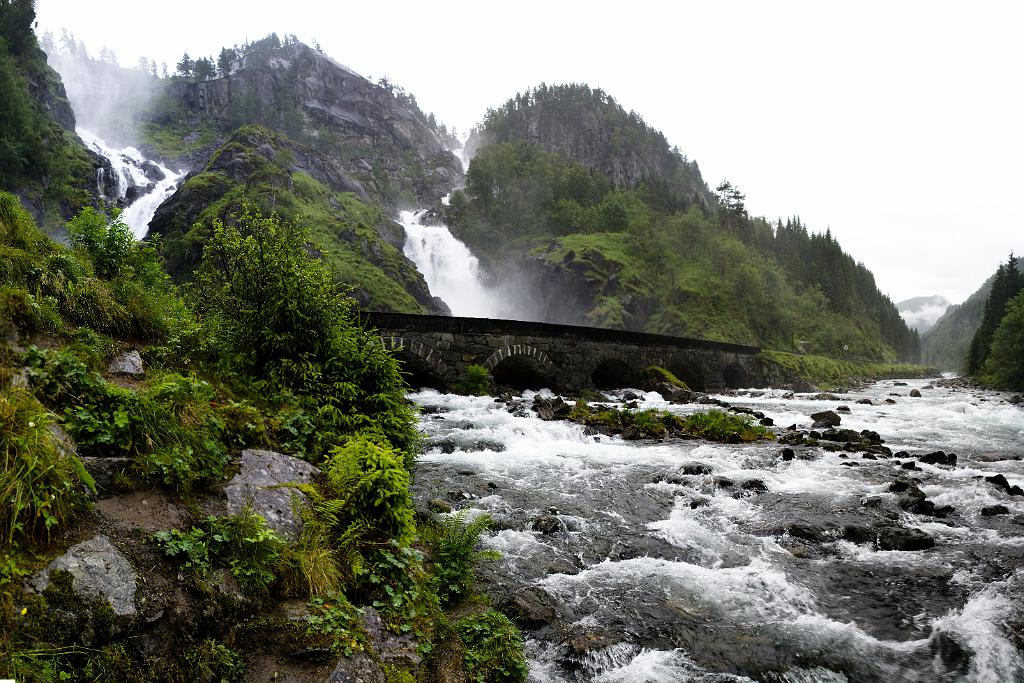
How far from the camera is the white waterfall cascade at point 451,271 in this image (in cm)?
7738

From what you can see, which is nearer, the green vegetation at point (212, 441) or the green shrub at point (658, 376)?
the green vegetation at point (212, 441)

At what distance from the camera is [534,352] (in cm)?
2905

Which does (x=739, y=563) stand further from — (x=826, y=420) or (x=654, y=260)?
(x=654, y=260)

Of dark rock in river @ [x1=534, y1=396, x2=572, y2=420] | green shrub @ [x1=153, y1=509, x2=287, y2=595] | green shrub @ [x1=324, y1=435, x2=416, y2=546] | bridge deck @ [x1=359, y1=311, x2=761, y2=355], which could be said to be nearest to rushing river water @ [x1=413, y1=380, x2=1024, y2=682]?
green shrub @ [x1=324, y1=435, x2=416, y2=546]

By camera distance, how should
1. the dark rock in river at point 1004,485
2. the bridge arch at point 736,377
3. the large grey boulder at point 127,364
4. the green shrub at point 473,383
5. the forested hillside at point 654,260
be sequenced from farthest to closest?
1. the forested hillside at point 654,260
2. the bridge arch at point 736,377
3. the green shrub at point 473,383
4. the dark rock in river at point 1004,485
5. the large grey boulder at point 127,364

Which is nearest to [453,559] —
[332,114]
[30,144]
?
[30,144]

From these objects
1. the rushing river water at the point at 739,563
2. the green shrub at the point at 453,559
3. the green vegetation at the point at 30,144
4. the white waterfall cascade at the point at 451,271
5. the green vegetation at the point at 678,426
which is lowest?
the rushing river water at the point at 739,563

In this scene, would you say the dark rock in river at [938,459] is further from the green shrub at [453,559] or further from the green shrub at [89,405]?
the green shrub at [89,405]

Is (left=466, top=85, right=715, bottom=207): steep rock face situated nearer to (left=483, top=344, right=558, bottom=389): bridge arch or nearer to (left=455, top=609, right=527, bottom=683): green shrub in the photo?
(left=483, top=344, right=558, bottom=389): bridge arch

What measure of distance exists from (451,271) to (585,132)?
118570 millimetres

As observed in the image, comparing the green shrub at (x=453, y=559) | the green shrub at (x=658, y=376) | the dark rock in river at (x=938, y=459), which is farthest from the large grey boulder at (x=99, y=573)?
the green shrub at (x=658, y=376)

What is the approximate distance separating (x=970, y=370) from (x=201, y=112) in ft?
611

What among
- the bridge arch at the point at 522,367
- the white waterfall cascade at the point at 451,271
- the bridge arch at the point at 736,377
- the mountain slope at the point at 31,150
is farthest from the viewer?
the white waterfall cascade at the point at 451,271

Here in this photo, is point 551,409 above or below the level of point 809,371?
below
